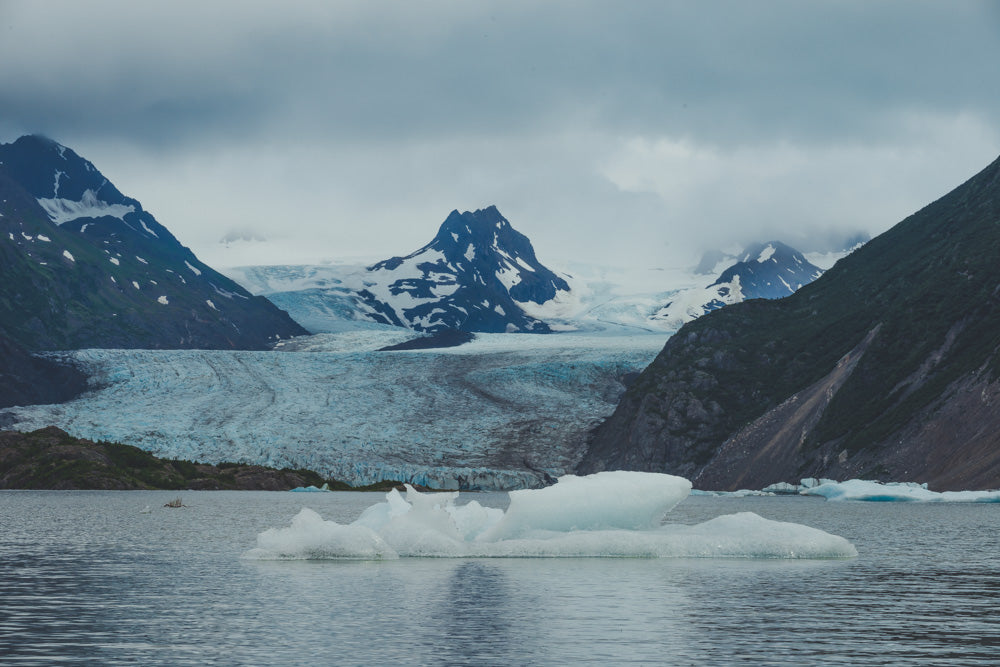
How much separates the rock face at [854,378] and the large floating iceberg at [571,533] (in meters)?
48.3

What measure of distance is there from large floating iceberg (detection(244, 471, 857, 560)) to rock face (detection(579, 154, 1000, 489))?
1903 inches

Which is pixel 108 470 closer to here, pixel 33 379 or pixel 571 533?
pixel 33 379

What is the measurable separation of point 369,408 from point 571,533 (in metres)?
90.3

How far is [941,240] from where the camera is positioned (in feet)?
394

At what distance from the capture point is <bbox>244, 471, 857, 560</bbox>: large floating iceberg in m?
29.4

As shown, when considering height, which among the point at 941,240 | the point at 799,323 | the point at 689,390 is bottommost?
the point at 689,390

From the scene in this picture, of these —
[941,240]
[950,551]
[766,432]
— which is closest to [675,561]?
[950,551]

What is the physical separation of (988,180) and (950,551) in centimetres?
10033

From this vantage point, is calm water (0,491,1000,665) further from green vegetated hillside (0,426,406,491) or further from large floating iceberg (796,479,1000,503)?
green vegetated hillside (0,426,406,491)

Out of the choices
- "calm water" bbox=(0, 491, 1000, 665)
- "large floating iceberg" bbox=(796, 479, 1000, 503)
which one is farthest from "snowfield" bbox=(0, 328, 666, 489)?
"calm water" bbox=(0, 491, 1000, 665)

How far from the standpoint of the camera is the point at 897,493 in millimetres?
72875

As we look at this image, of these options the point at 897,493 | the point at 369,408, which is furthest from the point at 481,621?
the point at 369,408

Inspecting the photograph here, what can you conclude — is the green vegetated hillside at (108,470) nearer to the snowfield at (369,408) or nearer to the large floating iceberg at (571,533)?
the snowfield at (369,408)

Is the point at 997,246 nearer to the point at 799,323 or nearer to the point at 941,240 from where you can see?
the point at 941,240
